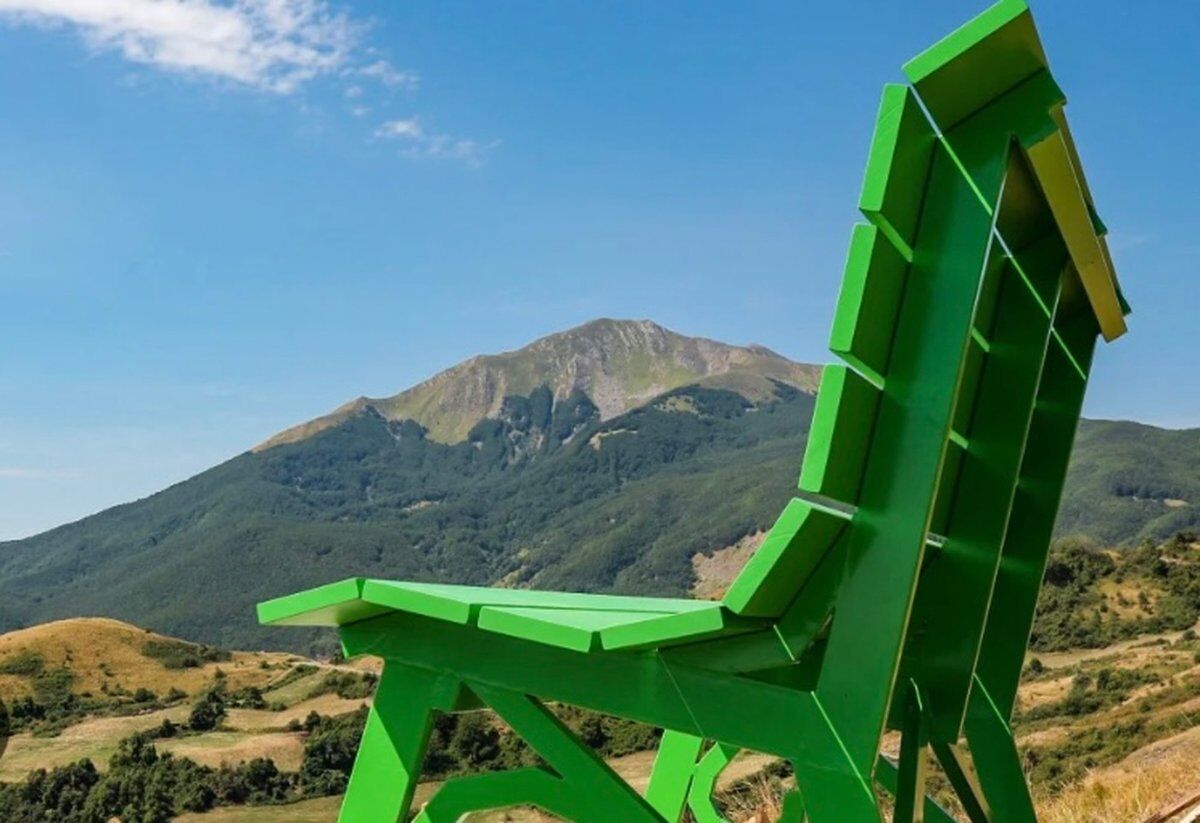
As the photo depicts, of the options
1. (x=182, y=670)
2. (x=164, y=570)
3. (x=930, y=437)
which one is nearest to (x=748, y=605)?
(x=930, y=437)

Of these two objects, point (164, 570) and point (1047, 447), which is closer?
point (1047, 447)

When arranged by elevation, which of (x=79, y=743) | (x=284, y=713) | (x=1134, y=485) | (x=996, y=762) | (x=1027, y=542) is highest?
(x=1134, y=485)

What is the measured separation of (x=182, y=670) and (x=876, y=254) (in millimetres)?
49739

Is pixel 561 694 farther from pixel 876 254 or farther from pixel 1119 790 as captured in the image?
pixel 1119 790

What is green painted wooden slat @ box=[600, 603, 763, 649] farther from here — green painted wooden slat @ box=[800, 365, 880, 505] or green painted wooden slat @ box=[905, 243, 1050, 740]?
green painted wooden slat @ box=[905, 243, 1050, 740]

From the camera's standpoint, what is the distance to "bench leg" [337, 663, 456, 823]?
2.65 meters

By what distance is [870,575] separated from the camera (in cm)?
221

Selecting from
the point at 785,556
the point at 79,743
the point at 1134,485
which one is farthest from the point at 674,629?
the point at 1134,485

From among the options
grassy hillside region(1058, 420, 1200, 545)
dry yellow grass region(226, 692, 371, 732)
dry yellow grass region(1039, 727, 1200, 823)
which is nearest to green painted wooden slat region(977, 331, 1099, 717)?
dry yellow grass region(1039, 727, 1200, 823)

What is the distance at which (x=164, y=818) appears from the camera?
29.9 metres

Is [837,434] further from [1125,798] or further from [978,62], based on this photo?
[1125,798]

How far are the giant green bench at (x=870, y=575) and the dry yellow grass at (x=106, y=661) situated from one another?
45.6 m

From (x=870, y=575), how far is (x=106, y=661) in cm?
5076

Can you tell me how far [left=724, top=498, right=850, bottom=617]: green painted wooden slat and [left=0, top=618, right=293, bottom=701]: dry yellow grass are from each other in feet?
152
